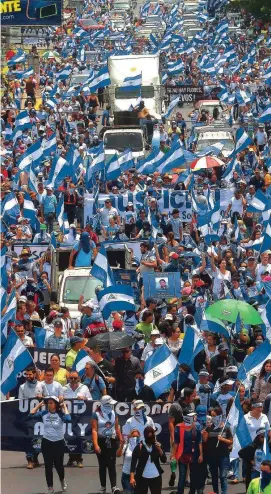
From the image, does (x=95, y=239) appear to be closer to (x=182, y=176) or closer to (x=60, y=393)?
(x=182, y=176)

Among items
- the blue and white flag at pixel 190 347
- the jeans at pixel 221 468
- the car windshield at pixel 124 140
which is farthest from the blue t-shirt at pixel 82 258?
the car windshield at pixel 124 140

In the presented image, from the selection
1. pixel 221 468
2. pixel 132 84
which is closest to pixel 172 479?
pixel 221 468

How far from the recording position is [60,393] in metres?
21.2

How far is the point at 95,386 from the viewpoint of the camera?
2173 centimetres

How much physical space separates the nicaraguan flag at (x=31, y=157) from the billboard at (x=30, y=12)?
22.1m

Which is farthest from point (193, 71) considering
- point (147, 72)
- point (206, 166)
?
point (206, 166)

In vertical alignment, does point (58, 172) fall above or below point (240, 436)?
below

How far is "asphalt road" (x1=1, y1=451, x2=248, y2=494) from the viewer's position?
2075 centimetres

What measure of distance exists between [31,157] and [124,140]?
6350 mm

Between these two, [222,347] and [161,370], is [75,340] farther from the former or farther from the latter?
[222,347]

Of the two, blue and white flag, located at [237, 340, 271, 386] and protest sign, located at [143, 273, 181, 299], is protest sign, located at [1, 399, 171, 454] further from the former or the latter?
protest sign, located at [143, 273, 181, 299]

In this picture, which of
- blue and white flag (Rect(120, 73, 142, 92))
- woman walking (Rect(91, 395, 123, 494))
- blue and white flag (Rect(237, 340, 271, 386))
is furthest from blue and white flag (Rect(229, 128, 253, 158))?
woman walking (Rect(91, 395, 123, 494))

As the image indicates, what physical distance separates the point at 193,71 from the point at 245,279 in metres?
37.7

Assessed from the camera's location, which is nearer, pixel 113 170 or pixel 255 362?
pixel 255 362
